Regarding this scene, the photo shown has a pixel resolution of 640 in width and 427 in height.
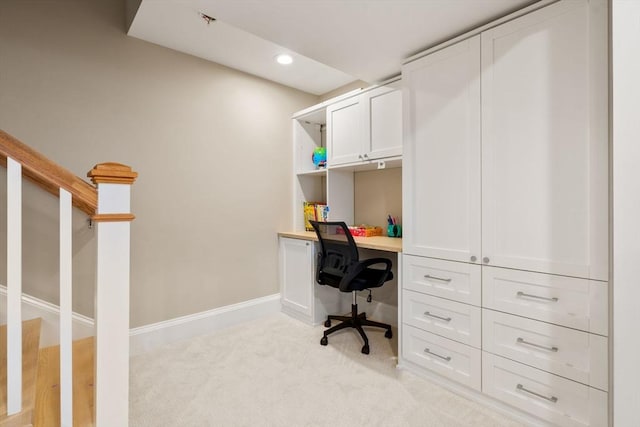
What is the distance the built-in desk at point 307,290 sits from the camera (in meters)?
2.87

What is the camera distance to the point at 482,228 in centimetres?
170

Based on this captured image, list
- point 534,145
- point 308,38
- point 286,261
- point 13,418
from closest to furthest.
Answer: point 13,418 < point 534,145 < point 308,38 < point 286,261

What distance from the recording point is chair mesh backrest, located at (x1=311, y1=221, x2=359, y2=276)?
235cm

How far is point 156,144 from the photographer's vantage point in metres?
2.47

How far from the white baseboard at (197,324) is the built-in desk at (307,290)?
8.9 inches

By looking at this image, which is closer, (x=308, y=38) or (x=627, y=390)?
(x=627, y=390)

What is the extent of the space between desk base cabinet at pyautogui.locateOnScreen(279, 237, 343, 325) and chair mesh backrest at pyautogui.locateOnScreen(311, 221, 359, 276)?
28 centimetres

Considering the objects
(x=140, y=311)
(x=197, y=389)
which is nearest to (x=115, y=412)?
(x=197, y=389)

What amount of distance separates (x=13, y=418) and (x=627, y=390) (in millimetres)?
2261

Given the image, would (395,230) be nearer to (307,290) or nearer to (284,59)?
(307,290)

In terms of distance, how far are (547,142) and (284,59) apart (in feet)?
6.96

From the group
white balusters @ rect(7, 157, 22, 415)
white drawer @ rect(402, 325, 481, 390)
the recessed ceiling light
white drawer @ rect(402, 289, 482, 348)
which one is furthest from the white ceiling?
white drawer @ rect(402, 325, 481, 390)

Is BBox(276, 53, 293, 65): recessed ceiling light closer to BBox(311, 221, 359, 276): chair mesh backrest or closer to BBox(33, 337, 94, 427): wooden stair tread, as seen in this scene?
BBox(311, 221, 359, 276): chair mesh backrest

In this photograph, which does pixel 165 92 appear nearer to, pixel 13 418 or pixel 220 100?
pixel 220 100
